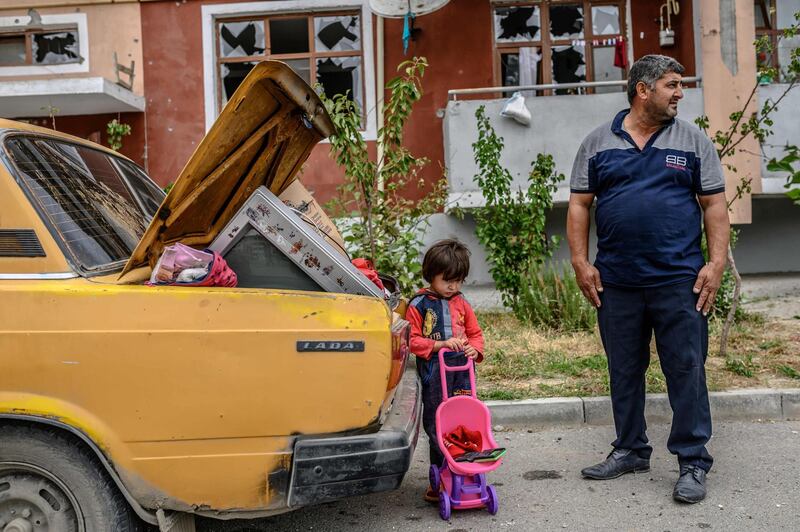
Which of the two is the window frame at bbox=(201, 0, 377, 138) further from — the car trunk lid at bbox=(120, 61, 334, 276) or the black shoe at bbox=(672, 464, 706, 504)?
the black shoe at bbox=(672, 464, 706, 504)

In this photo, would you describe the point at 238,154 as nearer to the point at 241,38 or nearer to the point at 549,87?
the point at 549,87

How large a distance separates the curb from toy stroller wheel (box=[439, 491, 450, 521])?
1.56 m

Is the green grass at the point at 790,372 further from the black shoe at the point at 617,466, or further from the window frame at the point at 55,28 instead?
the window frame at the point at 55,28

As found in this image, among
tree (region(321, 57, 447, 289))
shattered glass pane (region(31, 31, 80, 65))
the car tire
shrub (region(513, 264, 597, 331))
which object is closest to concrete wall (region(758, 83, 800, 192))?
shrub (region(513, 264, 597, 331))

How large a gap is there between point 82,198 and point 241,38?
8393mm

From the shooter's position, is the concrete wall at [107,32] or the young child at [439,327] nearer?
the young child at [439,327]

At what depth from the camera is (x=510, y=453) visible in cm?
443

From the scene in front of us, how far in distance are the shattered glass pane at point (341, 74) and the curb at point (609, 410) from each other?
678 centimetres

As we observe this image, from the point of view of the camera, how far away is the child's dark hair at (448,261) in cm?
356

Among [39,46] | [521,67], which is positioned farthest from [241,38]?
[521,67]

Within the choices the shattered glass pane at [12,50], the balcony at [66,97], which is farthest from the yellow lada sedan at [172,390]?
the shattered glass pane at [12,50]

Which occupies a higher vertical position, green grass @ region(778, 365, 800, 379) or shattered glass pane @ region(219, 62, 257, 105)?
shattered glass pane @ region(219, 62, 257, 105)

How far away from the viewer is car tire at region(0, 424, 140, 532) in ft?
8.34

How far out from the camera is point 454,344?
139 inches
